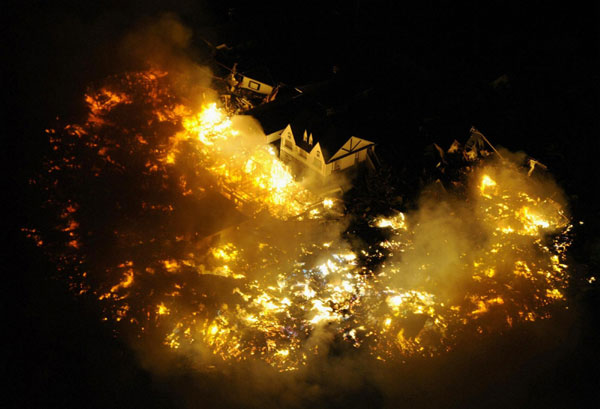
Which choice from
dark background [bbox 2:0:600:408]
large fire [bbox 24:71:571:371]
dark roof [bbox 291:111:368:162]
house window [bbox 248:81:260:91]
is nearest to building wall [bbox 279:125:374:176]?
dark roof [bbox 291:111:368:162]

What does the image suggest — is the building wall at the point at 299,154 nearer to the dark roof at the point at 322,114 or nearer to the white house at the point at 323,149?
the white house at the point at 323,149

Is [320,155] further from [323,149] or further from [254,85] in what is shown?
[254,85]

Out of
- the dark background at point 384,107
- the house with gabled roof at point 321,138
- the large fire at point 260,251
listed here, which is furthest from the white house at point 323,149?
the dark background at point 384,107

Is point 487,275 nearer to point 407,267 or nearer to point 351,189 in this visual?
point 407,267

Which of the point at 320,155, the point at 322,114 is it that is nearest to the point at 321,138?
the point at 320,155

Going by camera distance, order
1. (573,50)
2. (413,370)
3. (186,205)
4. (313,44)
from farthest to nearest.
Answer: (313,44) → (573,50) → (186,205) → (413,370)

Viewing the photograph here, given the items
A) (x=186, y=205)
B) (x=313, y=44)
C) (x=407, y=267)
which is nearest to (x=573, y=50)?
(x=313, y=44)

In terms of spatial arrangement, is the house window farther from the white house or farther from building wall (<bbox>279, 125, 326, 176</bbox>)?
building wall (<bbox>279, 125, 326, 176</bbox>)
